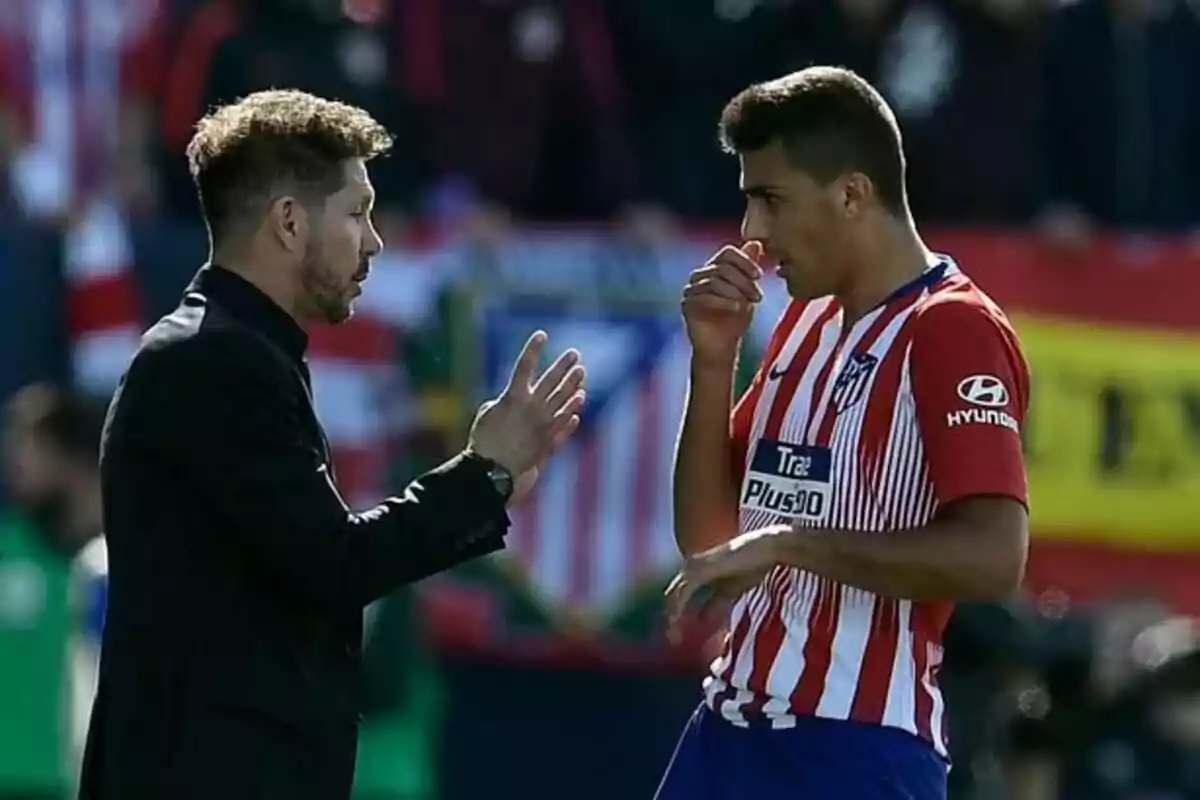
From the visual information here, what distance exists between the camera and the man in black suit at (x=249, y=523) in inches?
192

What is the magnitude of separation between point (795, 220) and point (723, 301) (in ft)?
0.73

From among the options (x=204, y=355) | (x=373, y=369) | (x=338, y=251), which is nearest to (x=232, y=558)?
(x=204, y=355)

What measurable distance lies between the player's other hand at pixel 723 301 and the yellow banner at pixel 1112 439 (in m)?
4.95

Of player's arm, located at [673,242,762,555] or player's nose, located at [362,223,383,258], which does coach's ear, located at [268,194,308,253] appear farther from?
player's arm, located at [673,242,762,555]

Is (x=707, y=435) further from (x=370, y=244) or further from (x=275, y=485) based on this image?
(x=275, y=485)

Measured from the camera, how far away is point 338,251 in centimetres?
510

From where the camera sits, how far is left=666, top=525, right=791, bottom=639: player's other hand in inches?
191

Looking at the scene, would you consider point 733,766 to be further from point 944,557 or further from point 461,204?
point 461,204

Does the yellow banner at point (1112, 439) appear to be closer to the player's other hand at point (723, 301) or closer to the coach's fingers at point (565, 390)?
the player's other hand at point (723, 301)

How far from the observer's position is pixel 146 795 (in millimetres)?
4918

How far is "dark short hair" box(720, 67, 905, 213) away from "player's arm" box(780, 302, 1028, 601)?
32 centimetres

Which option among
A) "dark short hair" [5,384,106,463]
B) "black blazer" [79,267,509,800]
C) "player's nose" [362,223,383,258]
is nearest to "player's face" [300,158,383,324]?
"player's nose" [362,223,383,258]

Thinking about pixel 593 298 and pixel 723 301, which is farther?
pixel 593 298

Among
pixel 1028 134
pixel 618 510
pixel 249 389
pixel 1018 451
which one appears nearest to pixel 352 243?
pixel 249 389
